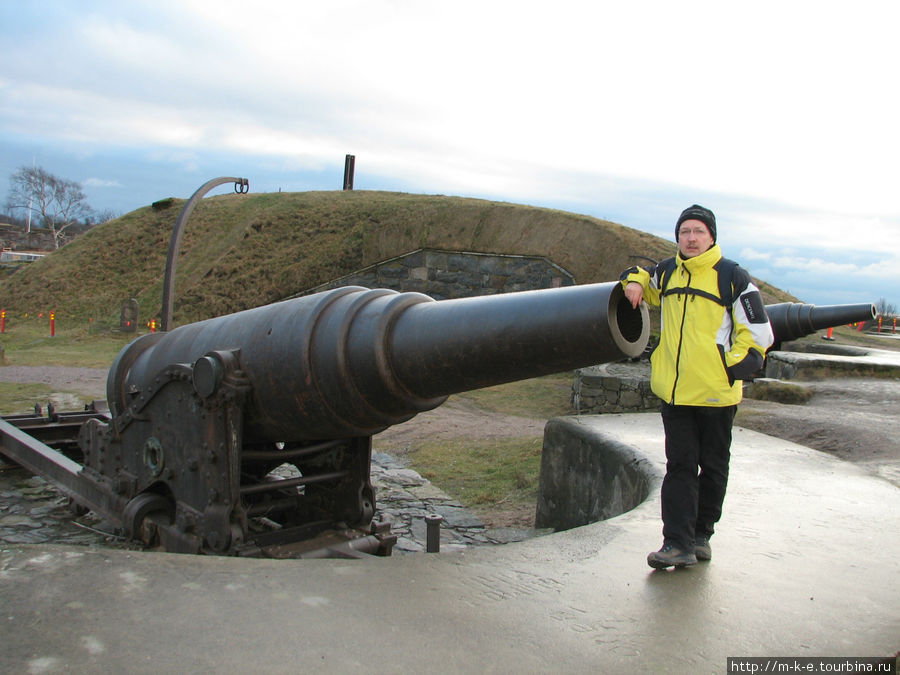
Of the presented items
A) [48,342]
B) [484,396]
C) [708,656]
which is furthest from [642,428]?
[48,342]

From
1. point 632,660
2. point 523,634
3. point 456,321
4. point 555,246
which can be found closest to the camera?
point 632,660

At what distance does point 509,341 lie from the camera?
270 centimetres

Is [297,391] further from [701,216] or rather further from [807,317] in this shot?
[807,317]

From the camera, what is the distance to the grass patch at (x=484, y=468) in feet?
21.6

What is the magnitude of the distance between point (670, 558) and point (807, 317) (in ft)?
3.99

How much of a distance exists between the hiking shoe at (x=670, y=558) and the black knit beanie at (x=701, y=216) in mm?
1169

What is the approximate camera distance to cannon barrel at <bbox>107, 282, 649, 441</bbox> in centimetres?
259

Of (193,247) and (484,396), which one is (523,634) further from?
(193,247)

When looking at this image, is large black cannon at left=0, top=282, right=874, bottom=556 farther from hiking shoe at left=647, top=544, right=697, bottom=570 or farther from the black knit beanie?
hiking shoe at left=647, top=544, right=697, bottom=570

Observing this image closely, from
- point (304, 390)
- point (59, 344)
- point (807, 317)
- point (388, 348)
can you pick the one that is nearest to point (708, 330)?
point (807, 317)

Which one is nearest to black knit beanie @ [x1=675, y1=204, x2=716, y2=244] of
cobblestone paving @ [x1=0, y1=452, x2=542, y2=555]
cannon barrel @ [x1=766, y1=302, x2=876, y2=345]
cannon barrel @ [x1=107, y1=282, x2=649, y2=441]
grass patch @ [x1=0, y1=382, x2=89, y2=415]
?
cannon barrel @ [x1=107, y1=282, x2=649, y2=441]

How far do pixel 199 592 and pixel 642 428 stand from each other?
4.04 m

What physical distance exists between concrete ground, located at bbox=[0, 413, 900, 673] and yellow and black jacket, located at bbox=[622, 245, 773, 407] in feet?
2.31

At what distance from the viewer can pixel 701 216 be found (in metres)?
2.82
